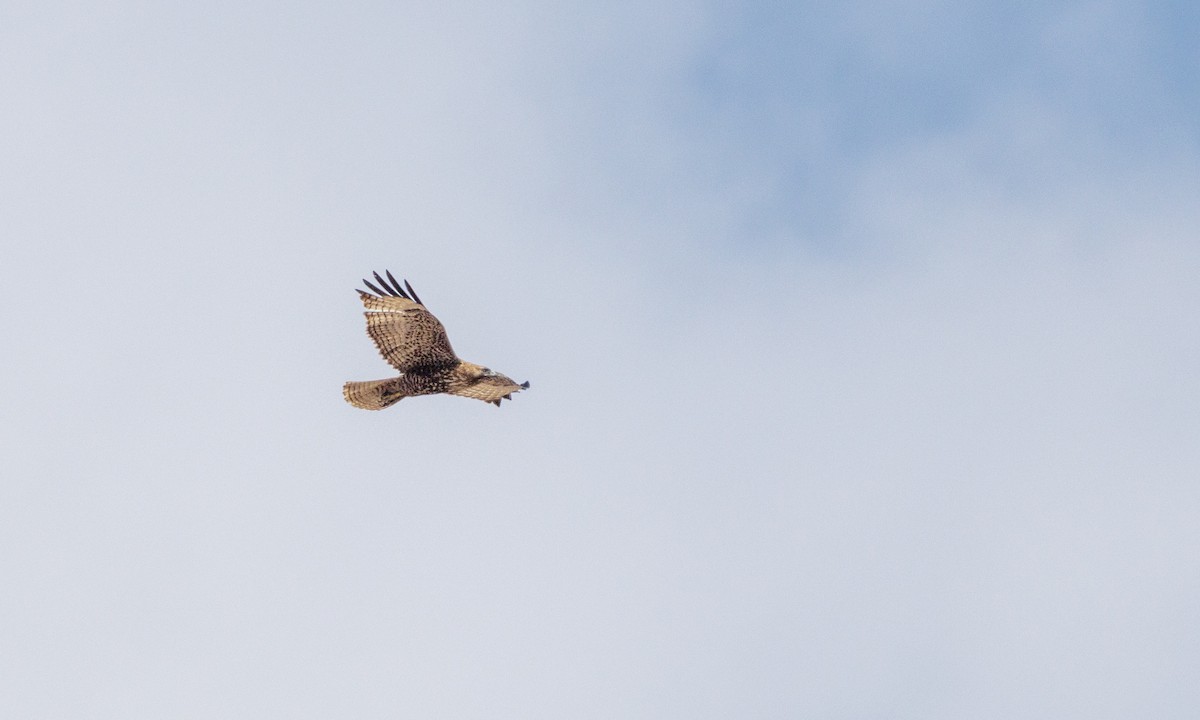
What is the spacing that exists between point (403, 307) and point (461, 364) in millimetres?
1643

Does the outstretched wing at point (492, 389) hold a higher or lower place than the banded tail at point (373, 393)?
higher

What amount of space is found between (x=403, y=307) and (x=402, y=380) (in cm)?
169

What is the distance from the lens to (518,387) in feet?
156

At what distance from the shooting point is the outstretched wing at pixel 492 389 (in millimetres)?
47531

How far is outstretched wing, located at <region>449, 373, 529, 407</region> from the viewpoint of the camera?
47.5 meters

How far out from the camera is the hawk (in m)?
46.8

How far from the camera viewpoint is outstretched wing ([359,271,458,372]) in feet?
153

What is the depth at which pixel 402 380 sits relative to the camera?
47688 millimetres

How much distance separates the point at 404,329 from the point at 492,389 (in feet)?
7.90

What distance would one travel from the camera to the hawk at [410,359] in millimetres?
46781

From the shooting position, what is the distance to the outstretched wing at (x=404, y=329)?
4669cm

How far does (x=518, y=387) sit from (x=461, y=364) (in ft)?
3.88

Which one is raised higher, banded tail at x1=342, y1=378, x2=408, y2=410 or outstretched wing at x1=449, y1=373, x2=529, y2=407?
outstretched wing at x1=449, y1=373, x2=529, y2=407

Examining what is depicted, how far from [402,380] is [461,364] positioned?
4.04 feet
